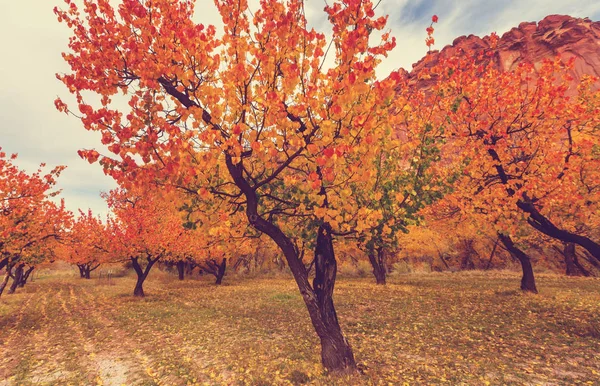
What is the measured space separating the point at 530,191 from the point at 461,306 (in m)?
8.47

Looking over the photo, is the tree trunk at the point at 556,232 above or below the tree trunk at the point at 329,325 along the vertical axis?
above

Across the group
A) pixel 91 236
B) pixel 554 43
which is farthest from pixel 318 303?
pixel 554 43

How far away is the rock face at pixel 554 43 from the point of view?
11631cm

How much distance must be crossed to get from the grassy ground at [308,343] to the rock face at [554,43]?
127 metres

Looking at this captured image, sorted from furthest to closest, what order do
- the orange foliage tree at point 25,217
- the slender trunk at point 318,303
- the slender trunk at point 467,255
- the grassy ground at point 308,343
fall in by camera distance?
the slender trunk at point 467,255 → the orange foliage tree at point 25,217 → the grassy ground at point 308,343 → the slender trunk at point 318,303

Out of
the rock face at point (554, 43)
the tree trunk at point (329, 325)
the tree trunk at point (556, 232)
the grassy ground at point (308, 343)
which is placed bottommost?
the grassy ground at point (308, 343)

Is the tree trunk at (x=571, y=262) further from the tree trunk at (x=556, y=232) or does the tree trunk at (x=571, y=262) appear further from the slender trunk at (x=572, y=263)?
the tree trunk at (x=556, y=232)

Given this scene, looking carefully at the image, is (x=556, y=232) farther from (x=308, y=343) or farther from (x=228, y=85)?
(x=228, y=85)

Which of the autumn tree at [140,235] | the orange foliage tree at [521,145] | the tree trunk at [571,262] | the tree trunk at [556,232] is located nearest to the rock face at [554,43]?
the tree trunk at [571,262]

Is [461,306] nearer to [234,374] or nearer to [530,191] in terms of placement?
[530,191]

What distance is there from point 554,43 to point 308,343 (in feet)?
565

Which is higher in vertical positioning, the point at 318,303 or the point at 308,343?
the point at 318,303

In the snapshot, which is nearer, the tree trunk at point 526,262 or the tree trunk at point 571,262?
the tree trunk at point 526,262

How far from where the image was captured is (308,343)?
1138cm
